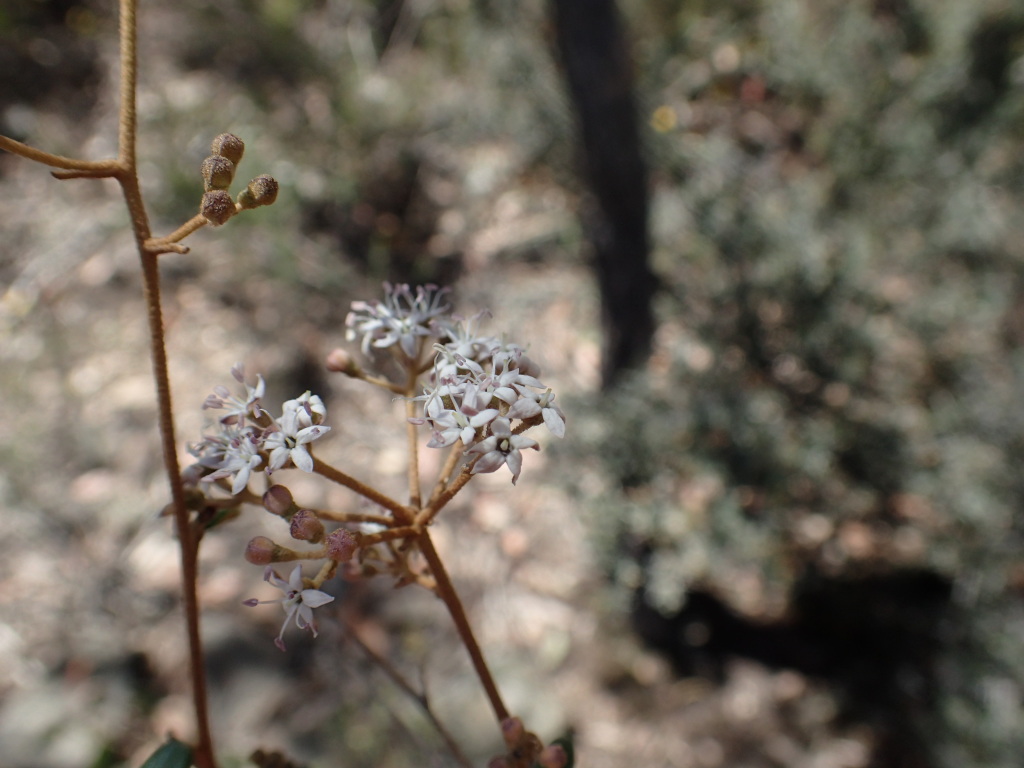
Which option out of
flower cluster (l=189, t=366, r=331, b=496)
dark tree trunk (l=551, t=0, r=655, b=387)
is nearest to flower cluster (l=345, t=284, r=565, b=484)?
flower cluster (l=189, t=366, r=331, b=496)

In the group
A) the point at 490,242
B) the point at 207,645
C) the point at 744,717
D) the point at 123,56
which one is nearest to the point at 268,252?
the point at 490,242

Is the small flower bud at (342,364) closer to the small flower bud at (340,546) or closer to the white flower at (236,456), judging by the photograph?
the white flower at (236,456)

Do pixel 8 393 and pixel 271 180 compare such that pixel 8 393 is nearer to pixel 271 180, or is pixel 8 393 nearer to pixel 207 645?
pixel 207 645

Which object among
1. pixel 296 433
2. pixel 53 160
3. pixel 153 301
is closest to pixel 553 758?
pixel 296 433

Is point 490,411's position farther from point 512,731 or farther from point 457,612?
point 512,731

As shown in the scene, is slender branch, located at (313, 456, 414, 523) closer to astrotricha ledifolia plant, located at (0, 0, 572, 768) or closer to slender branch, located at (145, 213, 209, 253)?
astrotricha ledifolia plant, located at (0, 0, 572, 768)

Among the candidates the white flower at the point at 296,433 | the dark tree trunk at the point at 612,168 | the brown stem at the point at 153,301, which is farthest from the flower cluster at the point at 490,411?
the dark tree trunk at the point at 612,168
